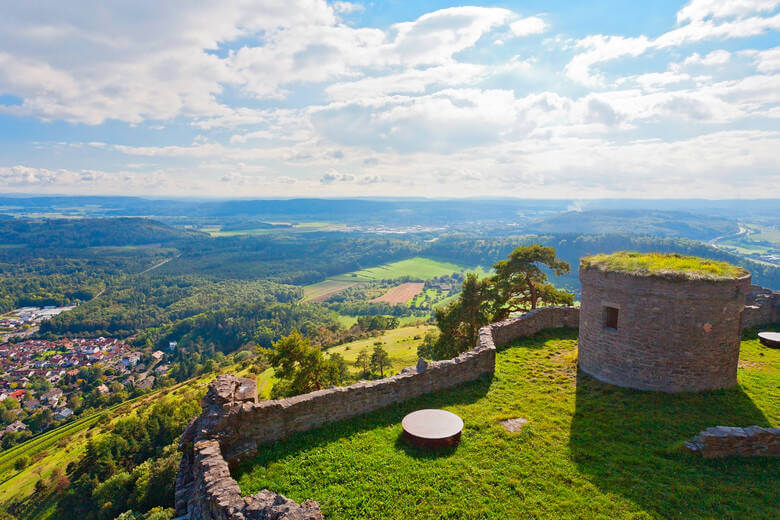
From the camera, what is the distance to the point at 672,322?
1354 cm

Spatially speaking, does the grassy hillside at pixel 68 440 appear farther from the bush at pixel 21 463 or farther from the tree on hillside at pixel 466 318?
the tree on hillside at pixel 466 318

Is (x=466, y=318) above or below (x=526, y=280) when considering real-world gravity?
below

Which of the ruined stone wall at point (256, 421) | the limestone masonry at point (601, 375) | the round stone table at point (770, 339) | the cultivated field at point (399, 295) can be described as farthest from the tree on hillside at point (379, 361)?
the cultivated field at point (399, 295)

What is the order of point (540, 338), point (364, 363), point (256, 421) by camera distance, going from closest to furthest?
point (256, 421), point (540, 338), point (364, 363)

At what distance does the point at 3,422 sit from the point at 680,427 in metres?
134

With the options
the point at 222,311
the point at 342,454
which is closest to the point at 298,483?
the point at 342,454

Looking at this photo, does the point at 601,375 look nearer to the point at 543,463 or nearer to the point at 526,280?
the point at 543,463

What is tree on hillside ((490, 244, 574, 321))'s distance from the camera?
27219 millimetres

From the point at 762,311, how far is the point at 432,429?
24229 millimetres

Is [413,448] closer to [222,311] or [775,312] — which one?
[775,312]

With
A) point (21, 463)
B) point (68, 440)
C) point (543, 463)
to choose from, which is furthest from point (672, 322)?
point (21, 463)

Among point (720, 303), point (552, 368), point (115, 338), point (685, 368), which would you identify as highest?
point (720, 303)

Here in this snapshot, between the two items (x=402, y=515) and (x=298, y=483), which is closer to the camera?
(x=402, y=515)

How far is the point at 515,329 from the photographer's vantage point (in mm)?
20312
